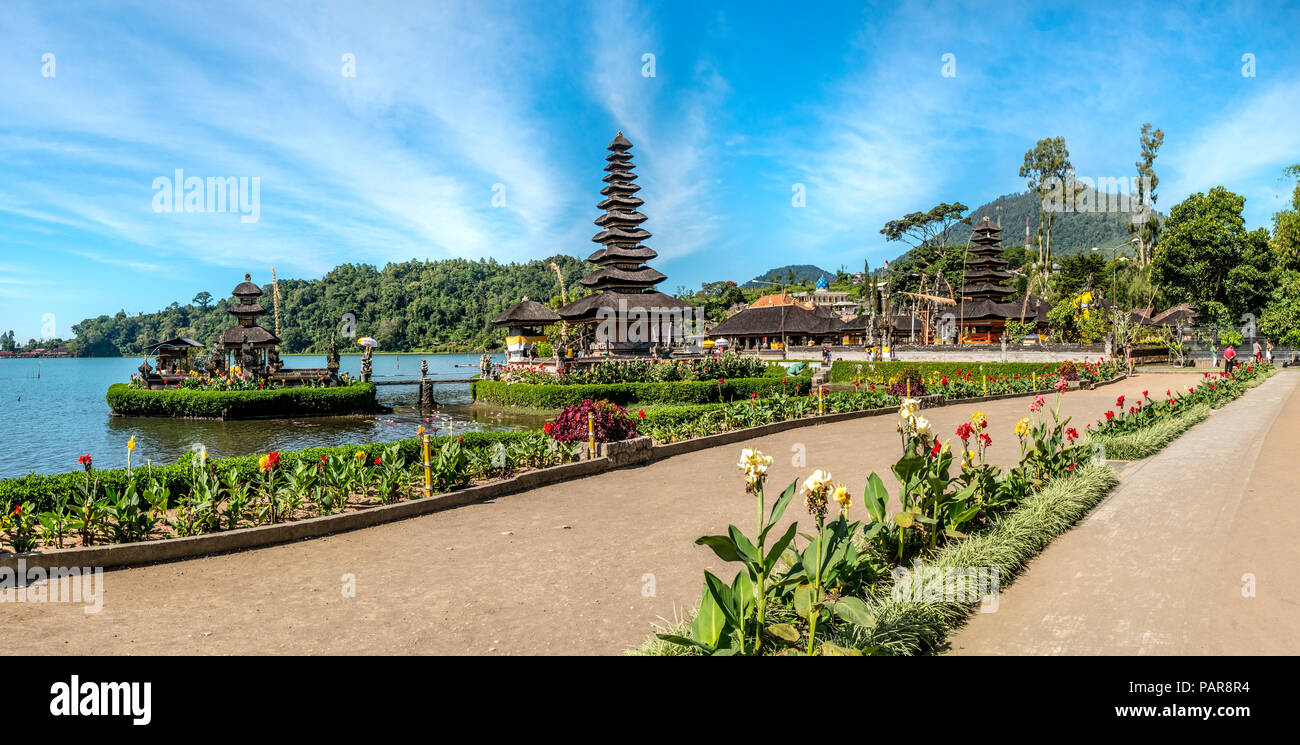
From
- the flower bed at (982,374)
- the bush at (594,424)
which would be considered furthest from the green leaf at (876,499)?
the flower bed at (982,374)

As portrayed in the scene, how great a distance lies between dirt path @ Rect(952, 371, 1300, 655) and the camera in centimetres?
407

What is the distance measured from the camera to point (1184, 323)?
162ft

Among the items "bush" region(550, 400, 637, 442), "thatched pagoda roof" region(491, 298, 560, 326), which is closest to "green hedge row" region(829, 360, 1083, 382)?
"thatched pagoda roof" region(491, 298, 560, 326)

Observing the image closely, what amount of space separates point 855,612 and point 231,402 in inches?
1135

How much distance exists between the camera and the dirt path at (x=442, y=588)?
4680mm

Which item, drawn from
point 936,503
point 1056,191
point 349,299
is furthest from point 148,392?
point 349,299

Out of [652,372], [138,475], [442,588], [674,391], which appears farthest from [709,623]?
[652,372]

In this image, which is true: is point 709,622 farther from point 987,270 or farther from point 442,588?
point 987,270

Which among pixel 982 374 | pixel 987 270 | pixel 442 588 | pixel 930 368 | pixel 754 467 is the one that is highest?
pixel 987 270

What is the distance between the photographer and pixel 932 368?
37656 millimetres

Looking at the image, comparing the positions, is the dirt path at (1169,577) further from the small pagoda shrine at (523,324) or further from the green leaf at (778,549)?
the small pagoda shrine at (523,324)
